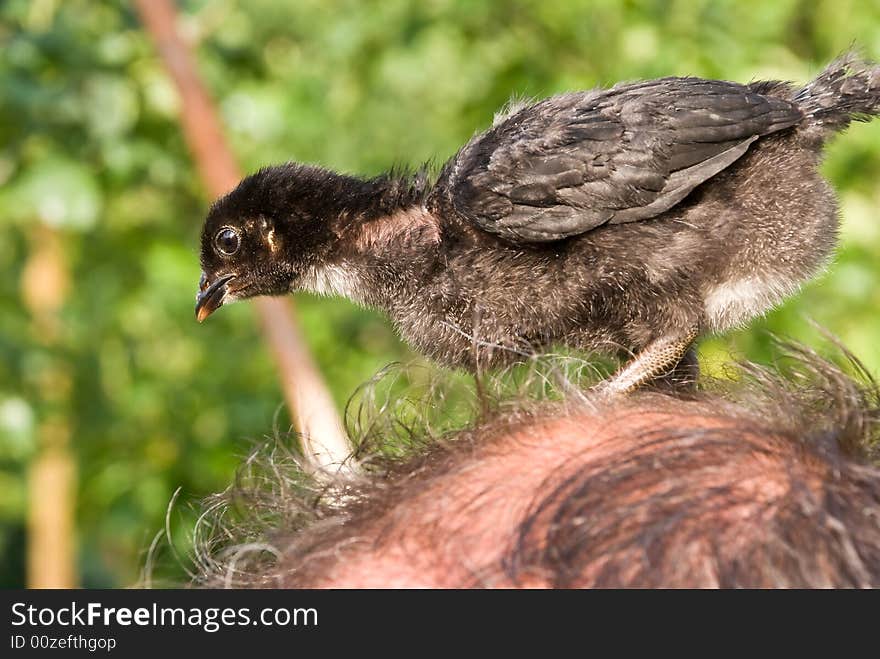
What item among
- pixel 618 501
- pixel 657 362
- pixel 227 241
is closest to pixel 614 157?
pixel 657 362

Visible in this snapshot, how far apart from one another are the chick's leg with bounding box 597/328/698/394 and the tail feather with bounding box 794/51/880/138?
611mm

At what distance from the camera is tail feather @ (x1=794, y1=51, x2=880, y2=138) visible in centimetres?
289

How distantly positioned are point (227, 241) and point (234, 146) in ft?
7.54

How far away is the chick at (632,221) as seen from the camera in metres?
2.80

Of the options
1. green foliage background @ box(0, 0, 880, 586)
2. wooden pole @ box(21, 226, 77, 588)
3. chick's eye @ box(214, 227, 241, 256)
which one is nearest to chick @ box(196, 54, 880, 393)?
chick's eye @ box(214, 227, 241, 256)

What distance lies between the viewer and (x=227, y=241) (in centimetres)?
332

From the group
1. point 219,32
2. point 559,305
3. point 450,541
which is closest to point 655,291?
point 559,305

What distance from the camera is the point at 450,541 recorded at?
5.21 feet

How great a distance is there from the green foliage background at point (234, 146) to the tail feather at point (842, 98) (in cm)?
120

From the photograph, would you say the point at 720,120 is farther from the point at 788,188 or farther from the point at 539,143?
the point at 539,143

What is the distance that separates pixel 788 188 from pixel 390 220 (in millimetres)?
Result: 1010

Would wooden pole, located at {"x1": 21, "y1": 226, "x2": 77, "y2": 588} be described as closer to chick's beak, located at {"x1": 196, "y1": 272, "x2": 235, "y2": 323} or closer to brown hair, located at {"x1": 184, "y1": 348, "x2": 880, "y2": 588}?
chick's beak, located at {"x1": 196, "y1": 272, "x2": 235, "y2": 323}

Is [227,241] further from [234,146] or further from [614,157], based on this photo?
[234,146]
